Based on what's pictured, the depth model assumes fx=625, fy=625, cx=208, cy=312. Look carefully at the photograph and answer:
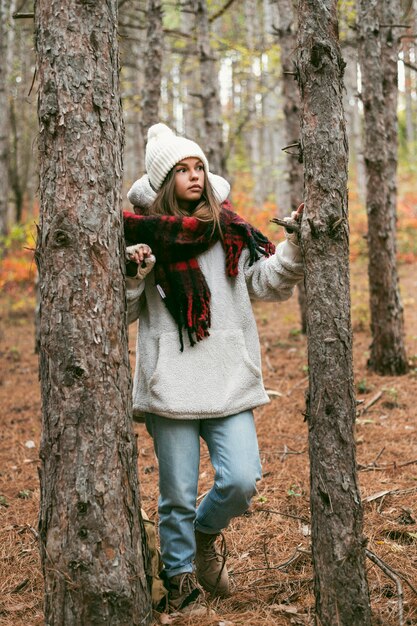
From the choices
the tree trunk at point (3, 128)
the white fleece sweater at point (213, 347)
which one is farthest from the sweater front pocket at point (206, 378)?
the tree trunk at point (3, 128)

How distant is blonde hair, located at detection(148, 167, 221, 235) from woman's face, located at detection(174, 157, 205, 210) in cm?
3

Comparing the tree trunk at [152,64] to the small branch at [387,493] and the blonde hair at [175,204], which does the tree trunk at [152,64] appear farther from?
the small branch at [387,493]

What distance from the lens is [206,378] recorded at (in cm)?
318

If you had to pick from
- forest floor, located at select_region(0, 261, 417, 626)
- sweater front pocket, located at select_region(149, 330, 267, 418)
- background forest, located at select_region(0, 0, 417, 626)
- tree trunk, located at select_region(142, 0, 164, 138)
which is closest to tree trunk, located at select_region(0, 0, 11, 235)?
background forest, located at select_region(0, 0, 417, 626)

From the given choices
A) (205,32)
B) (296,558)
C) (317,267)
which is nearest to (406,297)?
(205,32)

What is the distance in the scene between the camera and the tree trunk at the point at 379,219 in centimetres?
686

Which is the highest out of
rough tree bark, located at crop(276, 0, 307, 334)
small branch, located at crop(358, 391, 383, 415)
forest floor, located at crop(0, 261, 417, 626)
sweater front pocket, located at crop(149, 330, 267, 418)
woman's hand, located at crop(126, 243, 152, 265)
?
rough tree bark, located at crop(276, 0, 307, 334)

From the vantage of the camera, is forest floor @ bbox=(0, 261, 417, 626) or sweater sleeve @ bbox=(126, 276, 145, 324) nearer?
sweater sleeve @ bbox=(126, 276, 145, 324)

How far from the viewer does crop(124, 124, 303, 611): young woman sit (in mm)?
3117

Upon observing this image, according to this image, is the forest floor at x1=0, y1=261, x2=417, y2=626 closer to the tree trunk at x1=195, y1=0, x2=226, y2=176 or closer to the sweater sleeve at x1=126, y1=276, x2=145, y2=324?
the sweater sleeve at x1=126, y1=276, x2=145, y2=324

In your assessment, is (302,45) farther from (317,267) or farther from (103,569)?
(103,569)

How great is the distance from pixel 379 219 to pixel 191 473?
15.7 ft

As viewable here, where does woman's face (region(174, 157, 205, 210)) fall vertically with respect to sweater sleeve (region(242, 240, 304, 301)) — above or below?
above

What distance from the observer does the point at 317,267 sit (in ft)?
8.86
